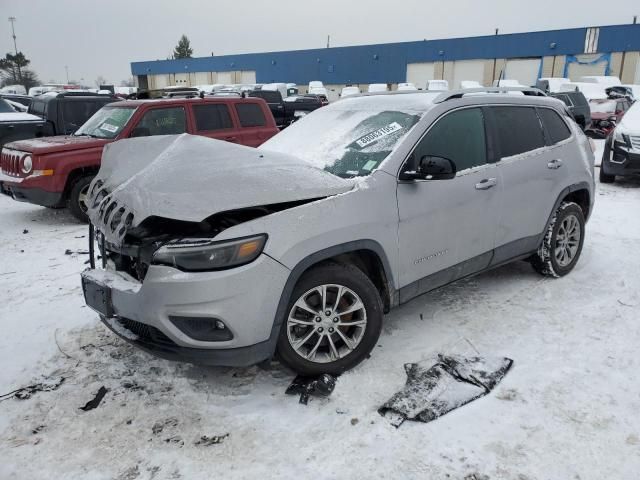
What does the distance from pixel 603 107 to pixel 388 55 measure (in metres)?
28.9

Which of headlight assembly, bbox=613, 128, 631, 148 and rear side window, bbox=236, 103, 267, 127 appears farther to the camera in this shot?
headlight assembly, bbox=613, 128, 631, 148

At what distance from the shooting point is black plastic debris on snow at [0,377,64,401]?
3143 mm

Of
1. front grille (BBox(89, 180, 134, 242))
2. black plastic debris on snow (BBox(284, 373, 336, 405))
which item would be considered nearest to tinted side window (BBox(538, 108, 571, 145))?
black plastic debris on snow (BBox(284, 373, 336, 405))

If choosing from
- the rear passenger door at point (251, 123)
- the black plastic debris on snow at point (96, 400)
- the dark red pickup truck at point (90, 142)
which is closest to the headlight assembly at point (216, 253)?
the black plastic debris on snow at point (96, 400)

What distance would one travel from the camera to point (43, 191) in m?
7.13

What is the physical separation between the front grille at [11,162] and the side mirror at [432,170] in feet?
20.5

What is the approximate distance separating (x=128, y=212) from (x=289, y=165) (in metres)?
1.01

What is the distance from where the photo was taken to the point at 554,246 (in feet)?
15.5

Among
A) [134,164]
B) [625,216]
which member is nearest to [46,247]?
[134,164]

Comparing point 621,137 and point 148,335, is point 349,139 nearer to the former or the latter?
point 148,335

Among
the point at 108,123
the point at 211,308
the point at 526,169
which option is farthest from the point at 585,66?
the point at 211,308

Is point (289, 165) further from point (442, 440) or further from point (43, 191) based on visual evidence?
point (43, 191)

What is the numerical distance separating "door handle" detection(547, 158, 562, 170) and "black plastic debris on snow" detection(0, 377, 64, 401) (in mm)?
4259

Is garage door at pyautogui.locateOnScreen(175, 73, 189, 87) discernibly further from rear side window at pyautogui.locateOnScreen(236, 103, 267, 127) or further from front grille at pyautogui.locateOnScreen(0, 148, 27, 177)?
front grille at pyautogui.locateOnScreen(0, 148, 27, 177)
